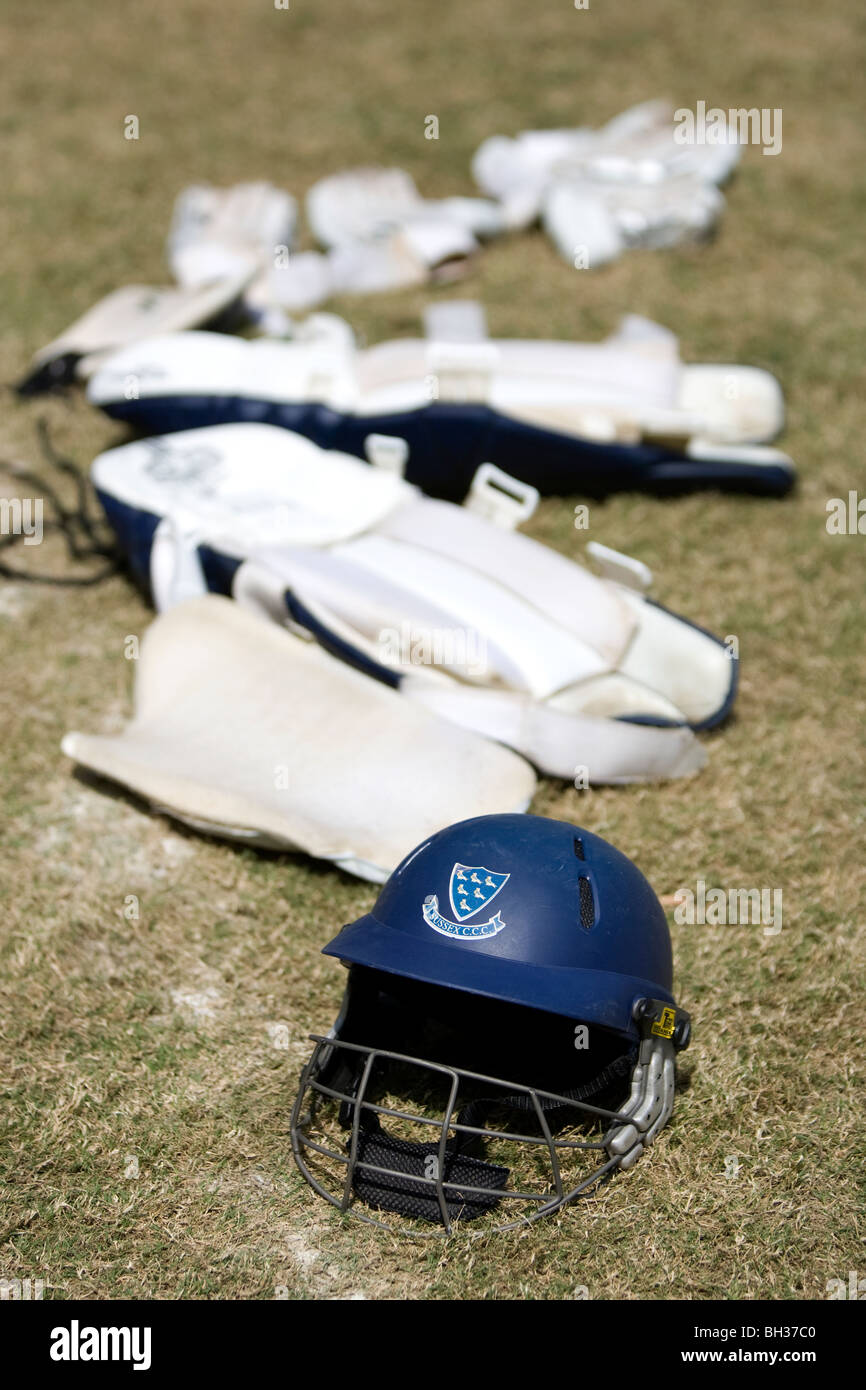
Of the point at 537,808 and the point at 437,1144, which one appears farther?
the point at 537,808

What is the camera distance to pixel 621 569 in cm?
325

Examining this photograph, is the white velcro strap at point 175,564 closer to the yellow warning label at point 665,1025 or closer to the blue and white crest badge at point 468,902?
the blue and white crest badge at point 468,902

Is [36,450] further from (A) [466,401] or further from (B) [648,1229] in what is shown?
(B) [648,1229]

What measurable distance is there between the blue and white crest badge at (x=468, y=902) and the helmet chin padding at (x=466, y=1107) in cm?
11

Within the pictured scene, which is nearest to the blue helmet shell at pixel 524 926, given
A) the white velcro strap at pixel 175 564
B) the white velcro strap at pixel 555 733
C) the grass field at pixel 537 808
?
the grass field at pixel 537 808

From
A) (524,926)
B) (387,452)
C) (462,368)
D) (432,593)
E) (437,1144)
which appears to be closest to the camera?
(524,926)

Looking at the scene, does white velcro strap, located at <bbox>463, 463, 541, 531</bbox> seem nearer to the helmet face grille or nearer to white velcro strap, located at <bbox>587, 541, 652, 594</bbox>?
white velcro strap, located at <bbox>587, 541, 652, 594</bbox>

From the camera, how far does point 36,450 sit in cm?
417

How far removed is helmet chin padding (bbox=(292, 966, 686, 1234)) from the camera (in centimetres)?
207

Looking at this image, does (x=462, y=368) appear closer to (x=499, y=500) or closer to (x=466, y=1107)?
(x=499, y=500)

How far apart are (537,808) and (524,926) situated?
0.87m

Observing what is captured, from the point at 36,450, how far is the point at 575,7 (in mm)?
5343

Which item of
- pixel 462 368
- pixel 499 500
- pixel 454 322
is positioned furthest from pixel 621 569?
pixel 454 322

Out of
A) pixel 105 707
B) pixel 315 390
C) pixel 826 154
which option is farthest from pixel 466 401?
pixel 826 154
